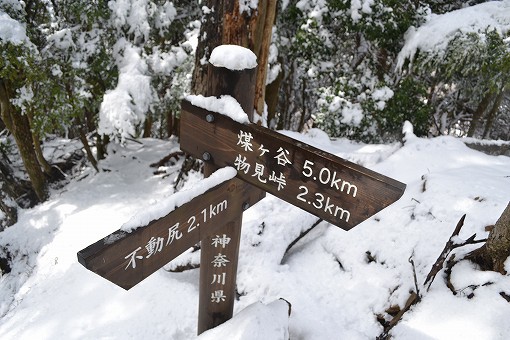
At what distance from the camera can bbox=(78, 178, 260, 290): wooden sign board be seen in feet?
4.79

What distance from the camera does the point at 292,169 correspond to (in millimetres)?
1801

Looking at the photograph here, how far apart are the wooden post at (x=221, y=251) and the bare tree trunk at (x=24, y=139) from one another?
6.68 meters

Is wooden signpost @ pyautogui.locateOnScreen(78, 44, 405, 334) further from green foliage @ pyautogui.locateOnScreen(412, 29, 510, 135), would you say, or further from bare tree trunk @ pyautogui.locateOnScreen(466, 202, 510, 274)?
green foliage @ pyautogui.locateOnScreen(412, 29, 510, 135)

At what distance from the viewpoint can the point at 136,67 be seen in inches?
255

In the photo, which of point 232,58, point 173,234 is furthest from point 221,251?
point 232,58

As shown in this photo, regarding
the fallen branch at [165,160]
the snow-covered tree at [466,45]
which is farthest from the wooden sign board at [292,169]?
the fallen branch at [165,160]

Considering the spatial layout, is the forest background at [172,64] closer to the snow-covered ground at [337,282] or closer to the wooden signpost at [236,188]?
the snow-covered ground at [337,282]

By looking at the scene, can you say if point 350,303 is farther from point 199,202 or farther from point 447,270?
point 199,202

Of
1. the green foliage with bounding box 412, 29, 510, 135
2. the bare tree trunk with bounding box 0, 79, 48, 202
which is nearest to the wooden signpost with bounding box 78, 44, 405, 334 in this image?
the green foliage with bounding box 412, 29, 510, 135

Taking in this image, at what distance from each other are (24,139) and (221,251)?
23.8 ft

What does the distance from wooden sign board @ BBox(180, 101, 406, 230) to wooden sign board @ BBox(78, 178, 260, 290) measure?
0.20 metres

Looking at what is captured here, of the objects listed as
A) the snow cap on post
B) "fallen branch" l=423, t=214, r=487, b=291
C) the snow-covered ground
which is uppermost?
the snow cap on post

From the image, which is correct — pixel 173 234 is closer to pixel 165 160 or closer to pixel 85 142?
pixel 165 160

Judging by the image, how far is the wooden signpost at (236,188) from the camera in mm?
1553
